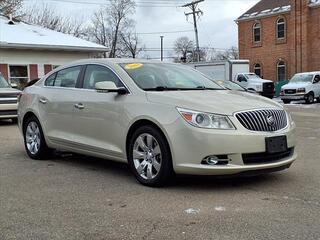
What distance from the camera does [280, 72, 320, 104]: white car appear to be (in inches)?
1065

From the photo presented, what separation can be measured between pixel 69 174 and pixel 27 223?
2222 mm

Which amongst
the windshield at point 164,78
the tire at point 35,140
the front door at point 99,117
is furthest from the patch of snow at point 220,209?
the tire at point 35,140

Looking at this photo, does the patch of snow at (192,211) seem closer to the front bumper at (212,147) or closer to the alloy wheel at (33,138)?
the front bumper at (212,147)

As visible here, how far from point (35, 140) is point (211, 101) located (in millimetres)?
3557

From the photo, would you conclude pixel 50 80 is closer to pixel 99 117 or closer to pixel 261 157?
pixel 99 117

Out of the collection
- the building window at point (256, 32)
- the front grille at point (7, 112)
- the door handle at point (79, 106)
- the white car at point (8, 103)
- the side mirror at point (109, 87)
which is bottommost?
the front grille at point (7, 112)

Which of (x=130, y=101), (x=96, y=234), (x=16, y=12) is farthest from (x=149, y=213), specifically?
(x=16, y=12)

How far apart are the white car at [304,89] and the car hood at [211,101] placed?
21549 millimetres

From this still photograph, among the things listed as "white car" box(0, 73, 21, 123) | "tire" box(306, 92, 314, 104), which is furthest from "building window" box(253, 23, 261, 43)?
"white car" box(0, 73, 21, 123)

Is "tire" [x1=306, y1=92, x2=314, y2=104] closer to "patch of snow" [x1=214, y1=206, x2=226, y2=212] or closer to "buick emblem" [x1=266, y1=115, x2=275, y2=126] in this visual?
"buick emblem" [x1=266, y1=115, x2=275, y2=126]

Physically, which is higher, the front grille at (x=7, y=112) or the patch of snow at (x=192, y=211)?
the front grille at (x=7, y=112)

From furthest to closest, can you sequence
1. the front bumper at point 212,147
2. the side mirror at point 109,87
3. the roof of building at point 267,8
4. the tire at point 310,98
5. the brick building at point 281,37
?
the roof of building at point 267,8, the brick building at point 281,37, the tire at point 310,98, the side mirror at point 109,87, the front bumper at point 212,147

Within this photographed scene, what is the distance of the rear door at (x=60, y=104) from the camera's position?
7.37 m

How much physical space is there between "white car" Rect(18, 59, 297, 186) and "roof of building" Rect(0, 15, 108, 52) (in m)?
15.5
